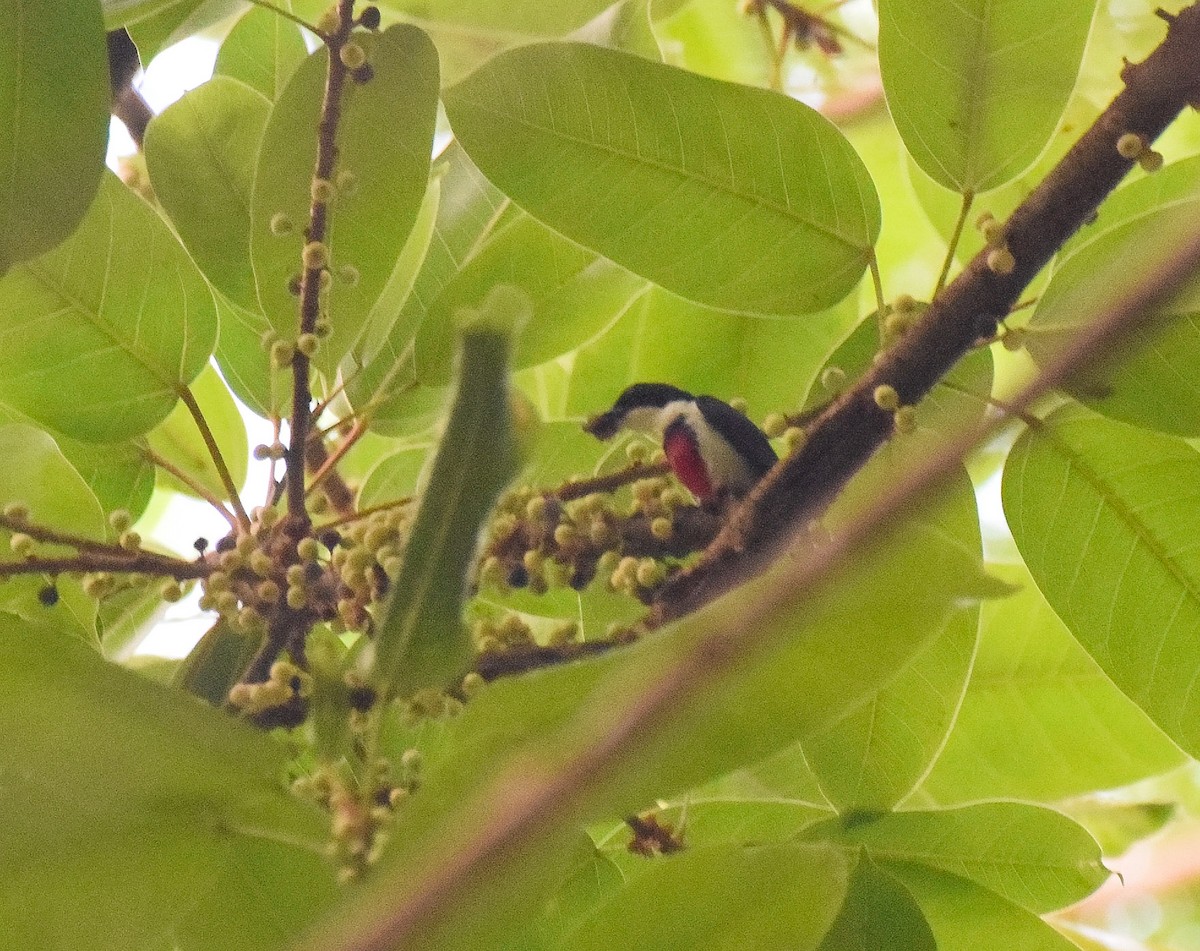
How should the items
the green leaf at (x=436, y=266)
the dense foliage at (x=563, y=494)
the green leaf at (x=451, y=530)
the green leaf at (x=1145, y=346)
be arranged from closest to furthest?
the green leaf at (x=451, y=530) → the dense foliage at (x=563, y=494) → the green leaf at (x=1145, y=346) → the green leaf at (x=436, y=266)

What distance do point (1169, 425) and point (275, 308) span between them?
689 mm

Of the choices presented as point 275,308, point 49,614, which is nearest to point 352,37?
point 275,308

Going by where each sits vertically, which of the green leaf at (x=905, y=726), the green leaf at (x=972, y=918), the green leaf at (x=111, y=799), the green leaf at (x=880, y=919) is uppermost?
the green leaf at (x=111, y=799)

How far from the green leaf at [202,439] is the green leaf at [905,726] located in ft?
2.37

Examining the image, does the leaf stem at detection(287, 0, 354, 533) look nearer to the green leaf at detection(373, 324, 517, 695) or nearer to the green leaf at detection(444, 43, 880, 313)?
the green leaf at detection(444, 43, 880, 313)

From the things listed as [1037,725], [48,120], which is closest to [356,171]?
[48,120]

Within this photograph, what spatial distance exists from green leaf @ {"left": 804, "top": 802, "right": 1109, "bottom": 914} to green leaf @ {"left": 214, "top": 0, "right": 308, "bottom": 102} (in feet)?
2.92

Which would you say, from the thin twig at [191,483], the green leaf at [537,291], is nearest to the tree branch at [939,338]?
the green leaf at [537,291]

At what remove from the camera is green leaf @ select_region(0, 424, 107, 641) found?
1.02 meters

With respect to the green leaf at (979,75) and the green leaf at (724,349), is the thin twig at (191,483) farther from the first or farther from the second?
the green leaf at (979,75)

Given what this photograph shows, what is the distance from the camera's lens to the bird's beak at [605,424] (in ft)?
4.02

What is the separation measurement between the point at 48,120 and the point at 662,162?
43 centimetres

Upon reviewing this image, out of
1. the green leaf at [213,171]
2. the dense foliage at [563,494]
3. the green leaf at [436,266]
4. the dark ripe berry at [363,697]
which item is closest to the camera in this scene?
the dense foliage at [563,494]

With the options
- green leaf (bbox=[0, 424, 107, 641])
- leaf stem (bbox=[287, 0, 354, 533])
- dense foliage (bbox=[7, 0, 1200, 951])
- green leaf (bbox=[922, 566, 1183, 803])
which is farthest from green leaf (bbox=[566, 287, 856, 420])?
green leaf (bbox=[0, 424, 107, 641])
